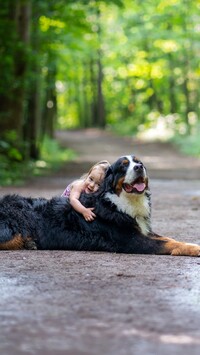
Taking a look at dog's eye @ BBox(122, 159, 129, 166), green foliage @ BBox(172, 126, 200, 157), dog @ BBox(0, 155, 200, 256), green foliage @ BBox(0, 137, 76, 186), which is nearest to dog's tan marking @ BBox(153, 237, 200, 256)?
dog @ BBox(0, 155, 200, 256)

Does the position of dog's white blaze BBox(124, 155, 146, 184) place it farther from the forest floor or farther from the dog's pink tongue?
the forest floor

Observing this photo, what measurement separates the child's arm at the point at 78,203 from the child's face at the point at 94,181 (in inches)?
3.4

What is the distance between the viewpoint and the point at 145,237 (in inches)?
286

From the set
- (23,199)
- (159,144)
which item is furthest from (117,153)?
(23,199)

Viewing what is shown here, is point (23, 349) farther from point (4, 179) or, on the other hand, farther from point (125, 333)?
point (4, 179)

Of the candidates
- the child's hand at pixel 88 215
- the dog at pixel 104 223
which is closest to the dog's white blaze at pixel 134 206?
the dog at pixel 104 223

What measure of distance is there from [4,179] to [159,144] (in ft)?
67.8

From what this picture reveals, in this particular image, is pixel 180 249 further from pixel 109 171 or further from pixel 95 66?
pixel 95 66

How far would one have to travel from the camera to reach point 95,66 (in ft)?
185

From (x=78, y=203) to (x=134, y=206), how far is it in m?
0.66

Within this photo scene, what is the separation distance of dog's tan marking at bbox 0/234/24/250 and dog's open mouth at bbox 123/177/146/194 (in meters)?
1.38

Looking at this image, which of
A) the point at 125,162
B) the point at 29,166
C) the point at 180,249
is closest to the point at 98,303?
the point at 180,249

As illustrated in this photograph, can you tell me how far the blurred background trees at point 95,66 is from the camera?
21.0 meters

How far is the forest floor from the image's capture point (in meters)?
4.06
